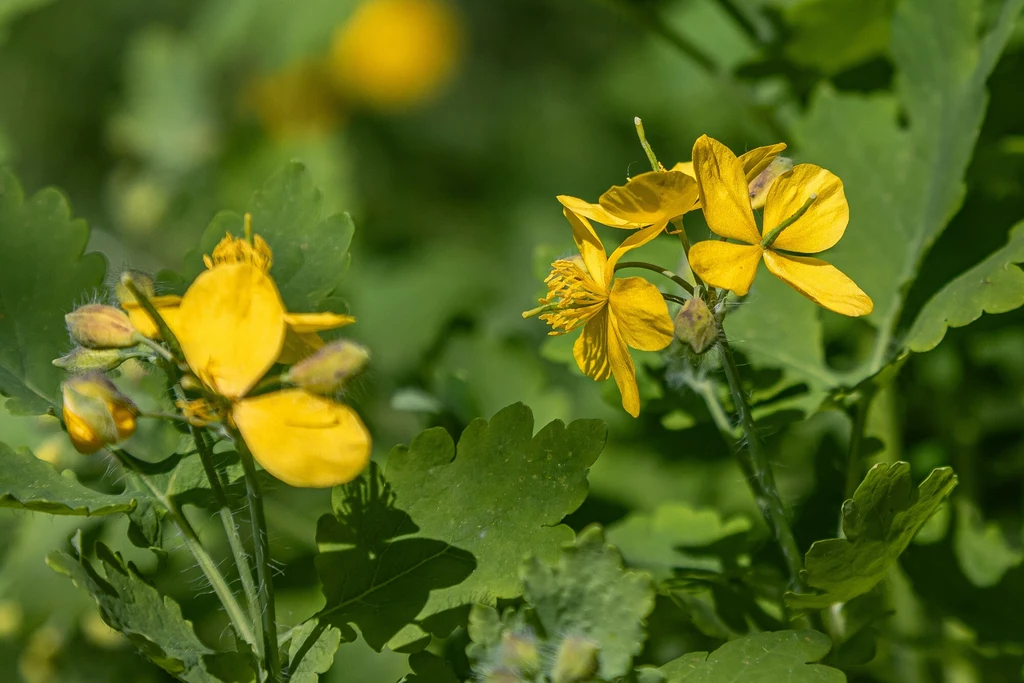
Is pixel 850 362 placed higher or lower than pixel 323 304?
lower

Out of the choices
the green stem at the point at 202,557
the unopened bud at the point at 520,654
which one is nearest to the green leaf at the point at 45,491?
the green stem at the point at 202,557

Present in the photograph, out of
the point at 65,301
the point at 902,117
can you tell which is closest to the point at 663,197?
the point at 65,301

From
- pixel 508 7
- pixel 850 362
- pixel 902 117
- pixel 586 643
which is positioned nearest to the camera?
pixel 586 643

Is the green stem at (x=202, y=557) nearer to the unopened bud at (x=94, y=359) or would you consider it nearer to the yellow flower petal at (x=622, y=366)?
the unopened bud at (x=94, y=359)

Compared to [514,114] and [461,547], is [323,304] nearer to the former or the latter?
[461,547]

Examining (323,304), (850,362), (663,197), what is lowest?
(850,362)

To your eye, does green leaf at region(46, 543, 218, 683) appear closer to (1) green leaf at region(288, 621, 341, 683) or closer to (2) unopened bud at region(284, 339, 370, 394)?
(1) green leaf at region(288, 621, 341, 683)

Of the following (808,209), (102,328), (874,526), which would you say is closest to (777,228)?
(808,209)
